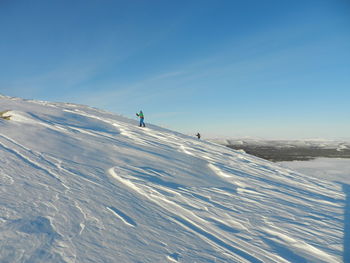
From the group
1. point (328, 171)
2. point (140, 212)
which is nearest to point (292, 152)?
point (328, 171)

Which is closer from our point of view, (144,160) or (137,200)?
(137,200)

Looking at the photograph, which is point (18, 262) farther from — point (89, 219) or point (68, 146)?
point (68, 146)

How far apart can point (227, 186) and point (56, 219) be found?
5.51m

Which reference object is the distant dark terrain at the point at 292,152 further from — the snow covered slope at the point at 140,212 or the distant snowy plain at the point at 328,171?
the snow covered slope at the point at 140,212

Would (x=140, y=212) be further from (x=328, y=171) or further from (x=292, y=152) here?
(x=292, y=152)

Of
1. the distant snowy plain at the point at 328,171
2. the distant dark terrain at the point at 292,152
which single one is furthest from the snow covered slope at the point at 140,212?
the distant dark terrain at the point at 292,152

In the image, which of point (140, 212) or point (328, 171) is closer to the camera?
point (140, 212)

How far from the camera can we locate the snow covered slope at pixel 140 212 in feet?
11.1

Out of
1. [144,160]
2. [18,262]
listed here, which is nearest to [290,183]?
[144,160]

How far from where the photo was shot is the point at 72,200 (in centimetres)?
450

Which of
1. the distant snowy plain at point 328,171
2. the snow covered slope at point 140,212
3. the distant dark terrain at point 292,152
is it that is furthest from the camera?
the distant dark terrain at point 292,152

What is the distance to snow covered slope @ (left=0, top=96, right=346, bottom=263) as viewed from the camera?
11.1 ft

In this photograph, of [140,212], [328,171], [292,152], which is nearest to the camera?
[140,212]

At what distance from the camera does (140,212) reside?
471 centimetres
